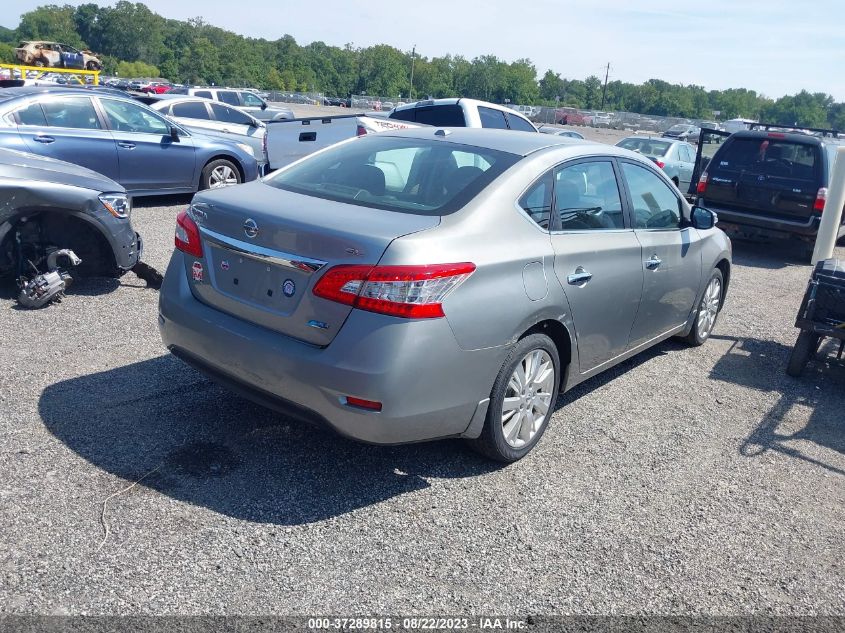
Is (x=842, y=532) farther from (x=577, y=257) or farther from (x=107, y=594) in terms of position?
(x=107, y=594)

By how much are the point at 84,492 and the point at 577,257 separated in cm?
281

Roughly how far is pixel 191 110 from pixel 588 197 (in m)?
12.0

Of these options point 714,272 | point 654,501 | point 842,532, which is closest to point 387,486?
point 654,501

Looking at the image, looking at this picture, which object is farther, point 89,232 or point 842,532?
point 89,232

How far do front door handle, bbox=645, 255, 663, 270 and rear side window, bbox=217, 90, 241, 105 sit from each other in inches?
816

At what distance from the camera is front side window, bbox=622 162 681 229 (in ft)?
16.9

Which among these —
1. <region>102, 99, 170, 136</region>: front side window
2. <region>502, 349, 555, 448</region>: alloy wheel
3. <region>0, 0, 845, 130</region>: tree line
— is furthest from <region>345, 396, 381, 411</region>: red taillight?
<region>0, 0, 845, 130</region>: tree line

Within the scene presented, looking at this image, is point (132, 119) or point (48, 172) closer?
point (48, 172)

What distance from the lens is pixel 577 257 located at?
4312 mm

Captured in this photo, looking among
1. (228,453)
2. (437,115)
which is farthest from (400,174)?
(437,115)

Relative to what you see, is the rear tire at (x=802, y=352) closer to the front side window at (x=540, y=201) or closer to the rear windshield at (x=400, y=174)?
the front side window at (x=540, y=201)

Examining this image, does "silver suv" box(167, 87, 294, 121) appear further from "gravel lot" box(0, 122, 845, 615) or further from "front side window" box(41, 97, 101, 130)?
"gravel lot" box(0, 122, 845, 615)

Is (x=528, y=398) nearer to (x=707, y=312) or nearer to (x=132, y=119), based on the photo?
(x=707, y=312)

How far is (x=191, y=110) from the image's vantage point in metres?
14.8
